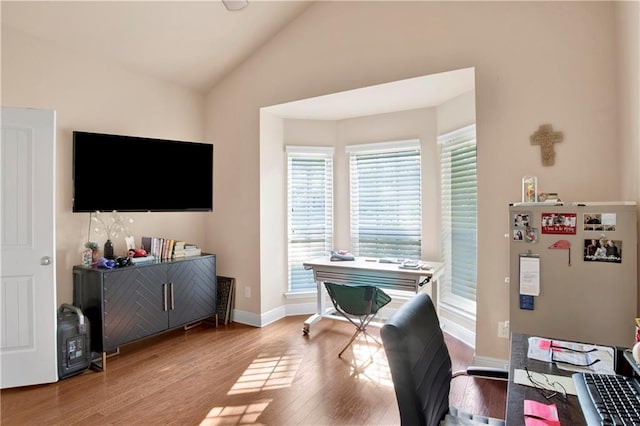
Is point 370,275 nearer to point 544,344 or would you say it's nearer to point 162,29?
point 544,344

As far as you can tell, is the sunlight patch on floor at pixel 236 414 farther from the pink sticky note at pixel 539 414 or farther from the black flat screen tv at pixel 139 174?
the black flat screen tv at pixel 139 174

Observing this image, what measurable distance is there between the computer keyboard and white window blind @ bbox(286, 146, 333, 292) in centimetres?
348

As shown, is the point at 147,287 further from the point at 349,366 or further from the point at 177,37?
the point at 177,37

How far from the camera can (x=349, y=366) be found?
2.97 meters

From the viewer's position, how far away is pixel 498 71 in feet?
9.00

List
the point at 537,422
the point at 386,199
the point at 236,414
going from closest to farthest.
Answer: the point at 537,422, the point at 236,414, the point at 386,199

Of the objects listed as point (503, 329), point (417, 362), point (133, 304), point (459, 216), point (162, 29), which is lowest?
point (503, 329)

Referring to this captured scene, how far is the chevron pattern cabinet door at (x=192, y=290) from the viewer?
11.6 ft

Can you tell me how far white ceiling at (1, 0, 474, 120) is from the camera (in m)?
2.85

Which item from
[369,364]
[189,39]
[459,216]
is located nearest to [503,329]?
[369,364]

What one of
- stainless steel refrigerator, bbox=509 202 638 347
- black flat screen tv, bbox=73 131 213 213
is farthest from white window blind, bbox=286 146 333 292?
stainless steel refrigerator, bbox=509 202 638 347

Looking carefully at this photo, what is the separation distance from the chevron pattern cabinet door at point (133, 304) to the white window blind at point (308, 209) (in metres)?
1.60

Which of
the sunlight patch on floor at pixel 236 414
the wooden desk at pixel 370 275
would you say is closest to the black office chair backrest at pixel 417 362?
the sunlight patch on floor at pixel 236 414

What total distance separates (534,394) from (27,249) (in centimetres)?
327
